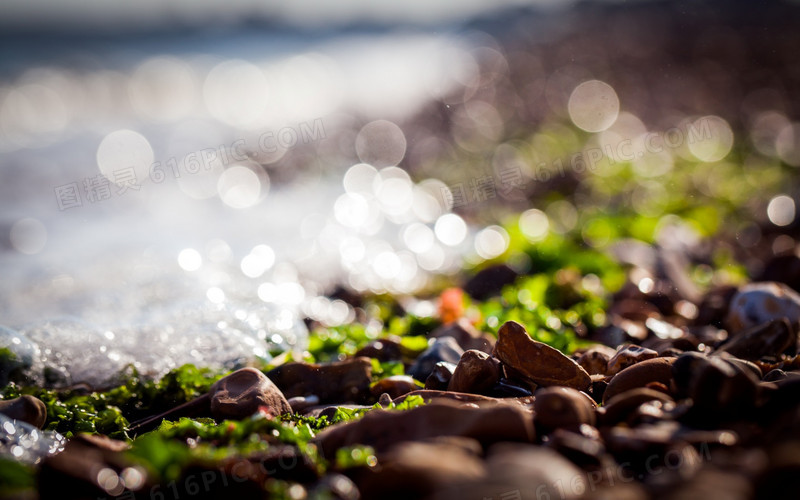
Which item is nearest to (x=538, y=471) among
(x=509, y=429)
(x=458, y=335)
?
(x=509, y=429)

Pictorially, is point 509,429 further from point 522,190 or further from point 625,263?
point 522,190

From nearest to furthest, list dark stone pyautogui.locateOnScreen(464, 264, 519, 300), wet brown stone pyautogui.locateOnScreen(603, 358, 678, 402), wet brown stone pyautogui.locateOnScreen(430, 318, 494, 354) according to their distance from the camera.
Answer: wet brown stone pyautogui.locateOnScreen(603, 358, 678, 402)
wet brown stone pyautogui.locateOnScreen(430, 318, 494, 354)
dark stone pyautogui.locateOnScreen(464, 264, 519, 300)

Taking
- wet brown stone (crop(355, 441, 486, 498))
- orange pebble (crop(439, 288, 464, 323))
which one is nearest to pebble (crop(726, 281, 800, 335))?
orange pebble (crop(439, 288, 464, 323))

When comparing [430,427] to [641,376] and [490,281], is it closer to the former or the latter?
[641,376]

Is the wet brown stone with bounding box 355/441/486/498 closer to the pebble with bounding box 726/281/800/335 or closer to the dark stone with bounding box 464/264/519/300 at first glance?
the pebble with bounding box 726/281/800/335

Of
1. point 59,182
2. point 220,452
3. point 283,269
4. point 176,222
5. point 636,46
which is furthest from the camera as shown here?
point 636,46

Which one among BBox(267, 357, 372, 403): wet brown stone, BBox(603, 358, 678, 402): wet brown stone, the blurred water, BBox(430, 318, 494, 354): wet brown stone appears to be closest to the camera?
BBox(603, 358, 678, 402): wet brown stone
